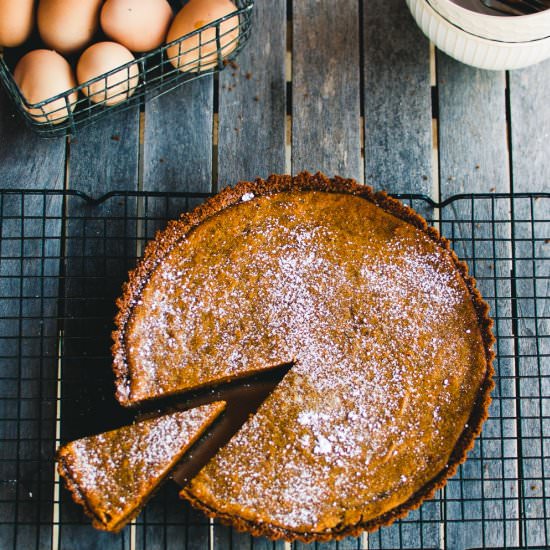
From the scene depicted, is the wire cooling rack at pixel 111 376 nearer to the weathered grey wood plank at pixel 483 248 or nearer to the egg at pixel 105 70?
the weathered grey wood plank at pixel 483 248

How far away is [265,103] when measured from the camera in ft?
7.93

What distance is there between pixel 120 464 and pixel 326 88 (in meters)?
1.41

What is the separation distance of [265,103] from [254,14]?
1.07ft

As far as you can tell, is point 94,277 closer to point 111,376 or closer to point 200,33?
point 111,376

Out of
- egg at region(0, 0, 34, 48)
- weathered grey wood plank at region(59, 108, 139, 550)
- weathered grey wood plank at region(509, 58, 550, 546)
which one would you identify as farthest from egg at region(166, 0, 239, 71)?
weathered grey wood plank at region(509, 58, 550, 546)

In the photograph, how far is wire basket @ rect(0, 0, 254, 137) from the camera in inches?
82.4

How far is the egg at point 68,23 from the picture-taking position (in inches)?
82.3

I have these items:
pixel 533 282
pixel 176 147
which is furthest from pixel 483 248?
pixel 176 147

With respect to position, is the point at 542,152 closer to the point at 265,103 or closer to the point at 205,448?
the point at 265,103

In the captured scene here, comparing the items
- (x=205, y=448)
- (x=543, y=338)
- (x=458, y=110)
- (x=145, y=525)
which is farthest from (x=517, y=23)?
(x=145, y=525)

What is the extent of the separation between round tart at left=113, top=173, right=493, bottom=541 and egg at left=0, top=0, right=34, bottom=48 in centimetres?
79

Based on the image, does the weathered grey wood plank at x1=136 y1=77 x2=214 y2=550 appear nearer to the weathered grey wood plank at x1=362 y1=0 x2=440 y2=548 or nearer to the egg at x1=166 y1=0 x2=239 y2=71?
the egg at x1=166 y1=0 x2=239 y2=71

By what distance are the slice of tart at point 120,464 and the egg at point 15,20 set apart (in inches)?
48.5

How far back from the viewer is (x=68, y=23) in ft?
6.88
